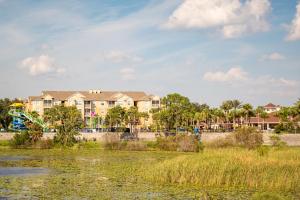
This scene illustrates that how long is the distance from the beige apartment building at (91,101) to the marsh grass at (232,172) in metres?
78.6

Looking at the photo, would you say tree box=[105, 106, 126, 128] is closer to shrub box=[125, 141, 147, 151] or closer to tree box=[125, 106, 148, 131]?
tree box=[125, 106, 148, 131]

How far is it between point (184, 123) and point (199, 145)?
31.5m

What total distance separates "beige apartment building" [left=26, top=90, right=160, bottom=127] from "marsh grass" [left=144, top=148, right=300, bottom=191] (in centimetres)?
7861

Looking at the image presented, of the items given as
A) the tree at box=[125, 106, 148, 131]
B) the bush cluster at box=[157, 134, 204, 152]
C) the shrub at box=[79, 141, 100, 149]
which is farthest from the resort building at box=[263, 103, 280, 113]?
the shrub at box=[79, 141, 100, 149]

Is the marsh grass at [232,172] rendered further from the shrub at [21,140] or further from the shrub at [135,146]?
the shrub at [21,140]

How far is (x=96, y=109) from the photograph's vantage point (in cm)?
10819

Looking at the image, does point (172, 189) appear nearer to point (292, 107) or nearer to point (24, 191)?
point (24, 191)

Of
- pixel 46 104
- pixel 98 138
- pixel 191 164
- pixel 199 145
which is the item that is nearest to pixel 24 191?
pixel 191 164

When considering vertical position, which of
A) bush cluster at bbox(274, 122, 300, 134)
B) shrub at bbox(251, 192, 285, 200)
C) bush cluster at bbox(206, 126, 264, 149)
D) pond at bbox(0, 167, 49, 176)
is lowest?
shrub at bbox(251, 192, 285, 200)

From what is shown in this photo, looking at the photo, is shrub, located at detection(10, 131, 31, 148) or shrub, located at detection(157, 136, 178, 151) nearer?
shrub, located at detection(157, 136, 178, 151)

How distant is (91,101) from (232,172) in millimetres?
84551

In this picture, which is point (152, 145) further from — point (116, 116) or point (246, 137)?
point (116, 116)

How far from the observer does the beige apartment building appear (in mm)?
106125

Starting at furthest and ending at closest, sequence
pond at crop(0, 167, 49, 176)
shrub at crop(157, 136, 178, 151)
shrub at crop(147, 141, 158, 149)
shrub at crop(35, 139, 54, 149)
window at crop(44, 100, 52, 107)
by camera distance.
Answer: window at crop(44, 100, 52, 107) < shrub at crop(147, 141, 158, 149) < shrub at crop(35, 139, 54, 149) < shrub at crop(157, 136, 178, 151) < pond at crop(0, 167, 49, 176)
